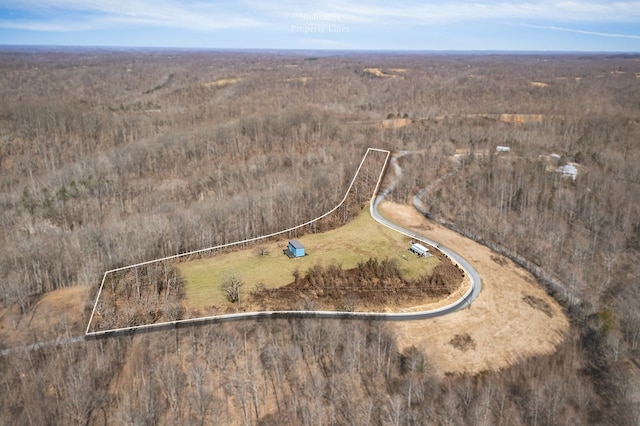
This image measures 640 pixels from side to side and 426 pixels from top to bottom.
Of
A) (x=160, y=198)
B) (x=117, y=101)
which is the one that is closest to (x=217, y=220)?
(x=160, y=198)

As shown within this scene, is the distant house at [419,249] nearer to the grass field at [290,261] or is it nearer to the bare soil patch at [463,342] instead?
the grass field at [290,261]

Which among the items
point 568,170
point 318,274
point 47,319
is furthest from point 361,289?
point 568,170

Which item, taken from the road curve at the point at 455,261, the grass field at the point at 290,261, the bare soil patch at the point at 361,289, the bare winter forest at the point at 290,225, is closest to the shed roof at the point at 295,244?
the grass field at the point at 290,261

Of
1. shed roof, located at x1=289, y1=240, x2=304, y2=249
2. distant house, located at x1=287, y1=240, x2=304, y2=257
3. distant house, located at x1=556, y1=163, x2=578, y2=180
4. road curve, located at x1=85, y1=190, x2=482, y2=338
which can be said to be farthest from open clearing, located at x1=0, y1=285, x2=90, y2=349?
distant house, located at x1=556, y1=163, x2=578, y2=180

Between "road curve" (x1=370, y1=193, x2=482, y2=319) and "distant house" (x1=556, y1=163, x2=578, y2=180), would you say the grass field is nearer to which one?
"road curve" (x1=370, y1=193, x2=482, y2=319)

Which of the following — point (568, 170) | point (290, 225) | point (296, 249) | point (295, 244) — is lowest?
point (290, 225)

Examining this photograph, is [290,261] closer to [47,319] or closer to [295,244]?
[295,244]
